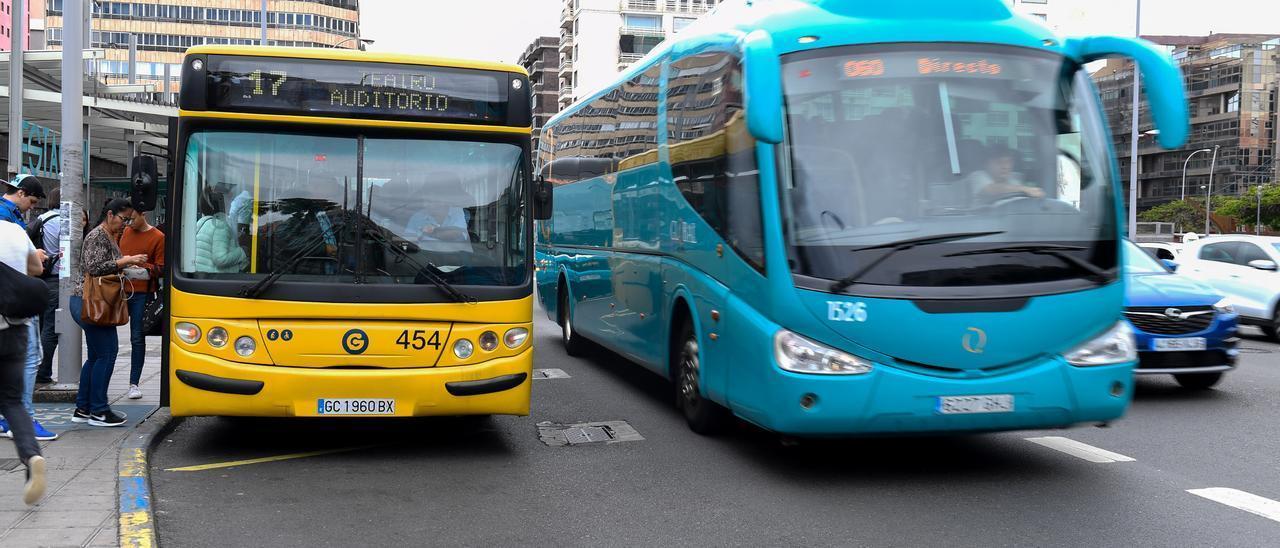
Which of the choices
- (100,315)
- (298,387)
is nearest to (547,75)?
(100,315)

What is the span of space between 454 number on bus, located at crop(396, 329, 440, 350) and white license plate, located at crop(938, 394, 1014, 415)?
313 cm

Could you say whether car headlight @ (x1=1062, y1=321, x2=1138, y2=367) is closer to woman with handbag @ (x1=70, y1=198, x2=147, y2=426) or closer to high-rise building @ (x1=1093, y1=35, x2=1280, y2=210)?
woman with handbag @ (x1=70, y1=198, x2=147, y2=426)

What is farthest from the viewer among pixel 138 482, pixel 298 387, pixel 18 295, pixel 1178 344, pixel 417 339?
pixel 1178 344

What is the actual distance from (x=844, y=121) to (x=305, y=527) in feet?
12.2

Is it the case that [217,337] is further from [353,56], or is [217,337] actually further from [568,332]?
[568,332]

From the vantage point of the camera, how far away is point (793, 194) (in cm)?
714

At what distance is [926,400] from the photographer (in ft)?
22.6

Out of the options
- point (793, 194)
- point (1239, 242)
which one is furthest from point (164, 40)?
point (793, 194)

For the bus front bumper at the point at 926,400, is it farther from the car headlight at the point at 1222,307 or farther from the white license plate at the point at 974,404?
the car headlight at the point at 1222,307

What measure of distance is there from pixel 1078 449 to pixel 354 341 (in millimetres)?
4845

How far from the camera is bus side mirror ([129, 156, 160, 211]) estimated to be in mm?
7863

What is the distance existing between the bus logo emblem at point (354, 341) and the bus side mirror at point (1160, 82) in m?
4.76

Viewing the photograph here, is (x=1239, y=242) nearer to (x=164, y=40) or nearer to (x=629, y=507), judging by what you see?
(x=629, y=507)

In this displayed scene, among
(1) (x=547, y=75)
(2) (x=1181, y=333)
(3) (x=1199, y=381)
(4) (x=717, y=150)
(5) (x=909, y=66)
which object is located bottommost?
(3) (x=1199, y=381)
